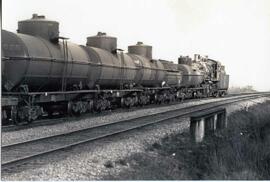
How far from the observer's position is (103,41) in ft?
76.2

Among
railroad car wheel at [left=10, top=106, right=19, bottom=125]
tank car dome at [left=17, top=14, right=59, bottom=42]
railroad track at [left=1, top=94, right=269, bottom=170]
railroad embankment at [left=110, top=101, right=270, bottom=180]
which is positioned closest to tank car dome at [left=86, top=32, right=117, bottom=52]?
tank car dome at [left=17, top=14, right=59, bottom=42]

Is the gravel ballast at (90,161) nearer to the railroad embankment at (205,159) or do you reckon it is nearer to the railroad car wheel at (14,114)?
the railroad embankment at (205,159)

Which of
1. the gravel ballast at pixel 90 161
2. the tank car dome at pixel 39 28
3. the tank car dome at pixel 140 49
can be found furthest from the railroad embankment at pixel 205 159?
the tank car dome at pixel 140 49

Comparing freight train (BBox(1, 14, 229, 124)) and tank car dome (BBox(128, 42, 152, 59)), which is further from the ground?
tank car dome (BBox(128, 42, 152, 59))

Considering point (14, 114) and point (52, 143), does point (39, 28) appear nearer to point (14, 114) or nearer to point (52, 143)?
point (14, 114)

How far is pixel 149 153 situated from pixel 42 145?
108 inches

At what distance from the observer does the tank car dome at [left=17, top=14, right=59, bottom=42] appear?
17.2 metres

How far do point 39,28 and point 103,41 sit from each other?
634cm

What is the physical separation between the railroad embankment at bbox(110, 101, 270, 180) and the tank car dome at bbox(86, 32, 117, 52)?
9.52 metres

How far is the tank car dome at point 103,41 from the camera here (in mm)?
23234

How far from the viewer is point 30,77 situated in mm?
15609

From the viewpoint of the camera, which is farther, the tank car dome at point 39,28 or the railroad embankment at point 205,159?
the tank car dome at point 39,28

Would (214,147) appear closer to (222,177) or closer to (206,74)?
(222,177)

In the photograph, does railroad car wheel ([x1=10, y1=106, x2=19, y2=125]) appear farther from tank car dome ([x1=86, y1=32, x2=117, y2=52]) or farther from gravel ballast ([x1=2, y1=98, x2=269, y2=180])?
tank car dome ([x1=86, y1=32, x2=117, y2=52])
